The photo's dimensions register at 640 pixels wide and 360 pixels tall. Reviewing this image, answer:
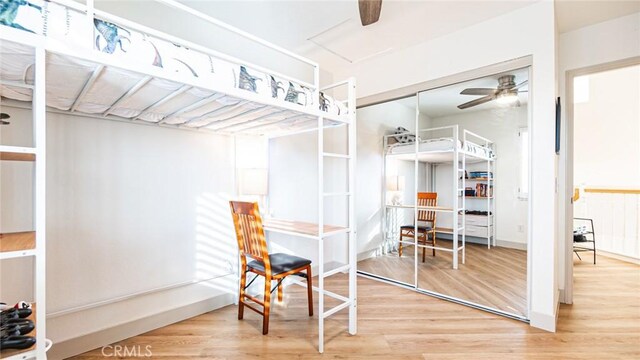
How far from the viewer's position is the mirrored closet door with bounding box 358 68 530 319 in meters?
2.49

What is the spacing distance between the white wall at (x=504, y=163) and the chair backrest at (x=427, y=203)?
13.1 inches

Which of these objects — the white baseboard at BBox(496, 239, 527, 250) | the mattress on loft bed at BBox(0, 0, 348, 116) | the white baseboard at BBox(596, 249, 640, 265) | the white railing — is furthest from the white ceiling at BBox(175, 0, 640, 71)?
the white baseboard at BBox(596, 249, 640, 265)

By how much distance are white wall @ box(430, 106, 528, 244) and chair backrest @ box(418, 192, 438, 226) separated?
0.33 m

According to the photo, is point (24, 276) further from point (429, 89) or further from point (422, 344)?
point (429, 89)

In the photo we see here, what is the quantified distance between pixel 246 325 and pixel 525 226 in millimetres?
2539

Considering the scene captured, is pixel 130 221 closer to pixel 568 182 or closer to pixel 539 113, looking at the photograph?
pixel 539 113

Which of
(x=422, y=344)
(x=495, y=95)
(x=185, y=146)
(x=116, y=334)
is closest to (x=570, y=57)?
(x=495, y=95)

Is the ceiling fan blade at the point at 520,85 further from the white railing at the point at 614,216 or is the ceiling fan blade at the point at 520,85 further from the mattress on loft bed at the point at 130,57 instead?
the white railing at the point at 614,216

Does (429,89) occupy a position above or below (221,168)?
above

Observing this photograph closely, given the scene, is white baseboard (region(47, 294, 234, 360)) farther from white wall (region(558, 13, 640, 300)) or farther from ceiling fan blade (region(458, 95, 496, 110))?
white wall (region(558, 13, 640, 300))

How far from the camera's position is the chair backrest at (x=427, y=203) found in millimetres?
3059

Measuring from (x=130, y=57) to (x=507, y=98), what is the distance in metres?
2.88

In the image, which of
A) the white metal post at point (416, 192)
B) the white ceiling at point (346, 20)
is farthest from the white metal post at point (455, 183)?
the white ceiling at point (346, 20)

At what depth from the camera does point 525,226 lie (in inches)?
95.1
